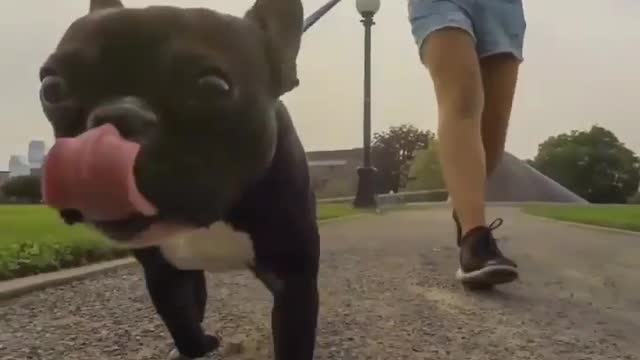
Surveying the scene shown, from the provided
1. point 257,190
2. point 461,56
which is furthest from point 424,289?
point 257,190

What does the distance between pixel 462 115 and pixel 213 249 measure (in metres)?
1.78

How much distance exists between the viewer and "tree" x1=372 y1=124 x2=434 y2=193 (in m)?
27.7

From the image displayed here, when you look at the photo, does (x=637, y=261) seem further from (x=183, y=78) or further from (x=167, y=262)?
(x=183, y=78)

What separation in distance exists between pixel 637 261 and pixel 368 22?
9.95m

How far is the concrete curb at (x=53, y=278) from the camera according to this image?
308cm

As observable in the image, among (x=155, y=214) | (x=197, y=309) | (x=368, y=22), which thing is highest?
(x=368, y=22)

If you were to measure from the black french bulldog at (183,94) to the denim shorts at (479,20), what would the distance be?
1882mm

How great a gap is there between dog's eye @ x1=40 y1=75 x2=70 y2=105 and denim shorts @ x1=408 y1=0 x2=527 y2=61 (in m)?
2.12

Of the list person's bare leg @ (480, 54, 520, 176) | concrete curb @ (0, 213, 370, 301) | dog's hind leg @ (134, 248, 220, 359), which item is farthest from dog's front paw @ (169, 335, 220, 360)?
person's bare leg @ (480, 54, 520, 176)

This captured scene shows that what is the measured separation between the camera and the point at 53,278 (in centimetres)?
339

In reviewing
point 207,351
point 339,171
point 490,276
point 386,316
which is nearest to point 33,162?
point 207,351

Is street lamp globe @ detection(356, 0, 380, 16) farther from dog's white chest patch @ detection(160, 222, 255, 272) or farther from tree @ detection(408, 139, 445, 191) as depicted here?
dog's white chest patch @ detection(160, 222, 255, 272)

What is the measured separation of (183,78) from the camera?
1.15 metres

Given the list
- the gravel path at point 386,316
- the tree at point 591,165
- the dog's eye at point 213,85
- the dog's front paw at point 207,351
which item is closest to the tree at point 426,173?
the tree at point 591,165
